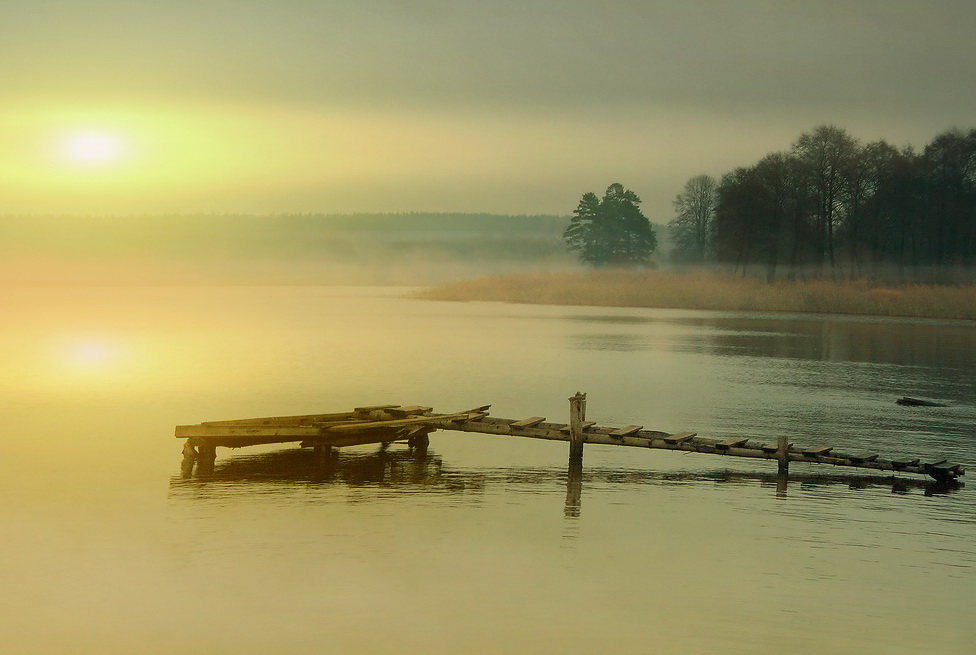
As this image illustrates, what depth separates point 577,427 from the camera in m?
24.1

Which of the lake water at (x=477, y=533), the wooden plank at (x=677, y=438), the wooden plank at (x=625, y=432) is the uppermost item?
the wooden plank at (x=625, y=432)

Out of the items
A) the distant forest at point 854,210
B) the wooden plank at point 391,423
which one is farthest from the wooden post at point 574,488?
the distant forest at point 854,210

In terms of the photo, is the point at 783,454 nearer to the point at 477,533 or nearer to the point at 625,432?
the point at 625,432

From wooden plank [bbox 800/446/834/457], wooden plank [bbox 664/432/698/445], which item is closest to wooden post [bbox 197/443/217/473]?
wooden plank [bbox 664/432/698/445]

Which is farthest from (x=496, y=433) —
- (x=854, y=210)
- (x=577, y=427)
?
(x=854, y=210)

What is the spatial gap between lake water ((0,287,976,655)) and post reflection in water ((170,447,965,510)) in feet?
0.34

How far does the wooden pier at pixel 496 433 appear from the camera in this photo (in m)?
23.0

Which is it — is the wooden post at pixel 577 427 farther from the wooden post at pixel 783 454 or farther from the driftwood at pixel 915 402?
the driftwood at pixel 915 402

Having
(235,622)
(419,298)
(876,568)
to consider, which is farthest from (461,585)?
(419,298)

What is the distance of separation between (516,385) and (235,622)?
28890 mm

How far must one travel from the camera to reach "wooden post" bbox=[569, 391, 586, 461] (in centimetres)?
2400

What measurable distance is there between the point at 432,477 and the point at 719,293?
81268mm

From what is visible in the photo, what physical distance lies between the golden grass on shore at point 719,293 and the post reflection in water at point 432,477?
202 ft

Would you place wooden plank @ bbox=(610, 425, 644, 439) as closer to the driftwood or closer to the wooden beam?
the wooden beam
